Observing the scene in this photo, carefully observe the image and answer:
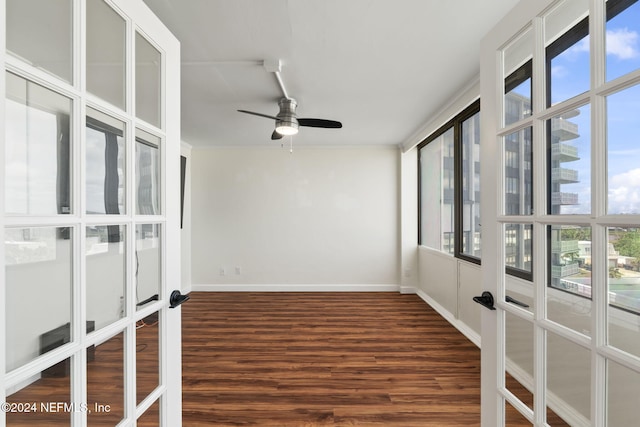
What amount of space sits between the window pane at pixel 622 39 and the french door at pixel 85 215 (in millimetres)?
1341

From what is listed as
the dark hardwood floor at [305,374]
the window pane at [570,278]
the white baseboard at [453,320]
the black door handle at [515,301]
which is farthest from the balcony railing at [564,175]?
the white baseboard at [453,320]

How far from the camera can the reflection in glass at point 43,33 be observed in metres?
0.62

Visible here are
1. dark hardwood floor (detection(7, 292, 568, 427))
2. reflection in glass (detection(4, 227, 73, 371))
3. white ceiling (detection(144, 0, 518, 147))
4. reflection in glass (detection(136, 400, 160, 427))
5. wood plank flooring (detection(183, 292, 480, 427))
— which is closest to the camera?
reflection in glass (detection(4, 227, 73, 371))

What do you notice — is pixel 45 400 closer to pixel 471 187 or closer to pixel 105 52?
pixel 105 52

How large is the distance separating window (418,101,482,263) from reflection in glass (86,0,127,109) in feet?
9.42

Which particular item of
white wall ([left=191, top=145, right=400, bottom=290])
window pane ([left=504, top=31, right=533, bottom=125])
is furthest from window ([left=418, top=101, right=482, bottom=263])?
window pane ([left=504, top=31, right=533, bottom=125])

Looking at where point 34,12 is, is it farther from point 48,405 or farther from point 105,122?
point 48,405

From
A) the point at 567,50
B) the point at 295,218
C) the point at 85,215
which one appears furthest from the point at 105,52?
the point at 295,218

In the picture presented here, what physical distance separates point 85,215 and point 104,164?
0.17 meters

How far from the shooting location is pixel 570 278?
85cm

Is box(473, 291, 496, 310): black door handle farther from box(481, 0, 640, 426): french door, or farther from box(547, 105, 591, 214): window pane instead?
box(547, 105, 591, 214): window pane

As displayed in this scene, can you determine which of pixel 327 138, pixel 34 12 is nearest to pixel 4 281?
pixel 34 12

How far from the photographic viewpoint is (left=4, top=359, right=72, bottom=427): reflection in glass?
2.08ft

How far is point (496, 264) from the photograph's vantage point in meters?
1.12
